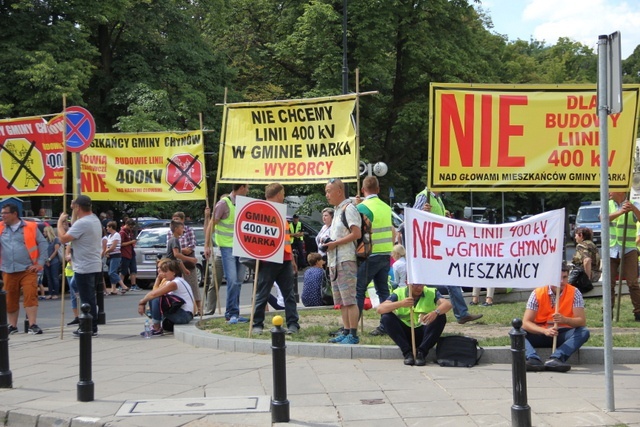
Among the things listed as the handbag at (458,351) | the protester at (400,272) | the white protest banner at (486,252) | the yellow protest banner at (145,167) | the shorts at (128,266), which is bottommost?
the handbag at (458,351)

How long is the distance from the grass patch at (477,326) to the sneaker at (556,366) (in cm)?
84

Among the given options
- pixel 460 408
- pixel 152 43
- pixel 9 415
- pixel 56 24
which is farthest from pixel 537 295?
pixel 152 43

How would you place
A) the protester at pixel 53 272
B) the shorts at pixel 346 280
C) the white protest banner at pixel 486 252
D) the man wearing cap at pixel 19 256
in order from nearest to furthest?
the white protest banner at pixel 486 252 → the shorts at pixel 346 280 → the man wearing cap at pixel 19 256 → the protester at pixel 53 272

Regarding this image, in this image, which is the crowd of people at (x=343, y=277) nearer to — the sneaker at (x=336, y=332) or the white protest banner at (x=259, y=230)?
the sneaker at (x=336, y=332)

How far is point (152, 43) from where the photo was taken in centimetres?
3309

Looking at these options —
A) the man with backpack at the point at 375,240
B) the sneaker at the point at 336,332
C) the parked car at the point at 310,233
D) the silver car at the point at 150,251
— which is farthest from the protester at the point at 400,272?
the parked car at the point at 310,233

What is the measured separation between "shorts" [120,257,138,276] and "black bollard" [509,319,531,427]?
55.2ft

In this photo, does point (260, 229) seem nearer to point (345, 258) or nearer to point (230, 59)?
point (345, 258)

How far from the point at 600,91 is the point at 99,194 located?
8935mm

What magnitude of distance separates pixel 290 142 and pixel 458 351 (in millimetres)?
3883

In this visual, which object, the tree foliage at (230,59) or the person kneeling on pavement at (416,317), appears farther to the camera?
the tree foliage at (230,59)

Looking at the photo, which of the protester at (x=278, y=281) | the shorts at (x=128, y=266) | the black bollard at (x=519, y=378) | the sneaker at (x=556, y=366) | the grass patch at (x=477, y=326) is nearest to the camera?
the black bollard at (x=519, y=378)

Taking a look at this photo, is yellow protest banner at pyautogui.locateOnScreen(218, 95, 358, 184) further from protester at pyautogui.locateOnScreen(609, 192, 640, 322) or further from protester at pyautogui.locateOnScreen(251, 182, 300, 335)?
protester at pyautogui.locateOnScreen(609, 192, 640, 322)

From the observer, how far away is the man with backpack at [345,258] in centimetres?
935
